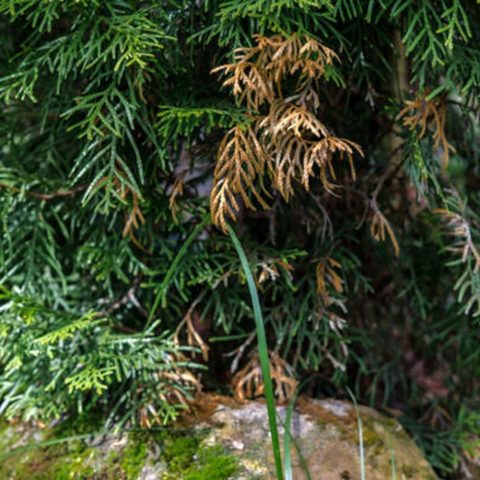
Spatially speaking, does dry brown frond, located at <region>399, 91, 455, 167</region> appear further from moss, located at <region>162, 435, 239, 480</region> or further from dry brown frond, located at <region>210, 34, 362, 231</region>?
moss, located at <region>162, 435, 239, 480</region>

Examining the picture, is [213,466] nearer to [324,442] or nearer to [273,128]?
[324,442]

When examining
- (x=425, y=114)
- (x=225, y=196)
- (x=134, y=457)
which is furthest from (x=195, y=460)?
(x=425, y=114)

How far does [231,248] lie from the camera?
1865 mm

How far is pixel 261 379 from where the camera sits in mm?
1926

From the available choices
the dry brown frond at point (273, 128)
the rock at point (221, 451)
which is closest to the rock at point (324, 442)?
the rock at point (221, 451)

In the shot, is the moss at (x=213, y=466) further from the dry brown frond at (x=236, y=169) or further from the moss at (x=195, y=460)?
the dry brown frond at (x=236, y=169)

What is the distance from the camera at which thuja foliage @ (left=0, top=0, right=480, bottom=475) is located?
1.58 metres

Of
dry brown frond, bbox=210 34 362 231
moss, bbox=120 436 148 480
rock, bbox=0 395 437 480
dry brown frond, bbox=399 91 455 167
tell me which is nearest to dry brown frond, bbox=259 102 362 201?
dry brown frond, bbox=210 34 362 231

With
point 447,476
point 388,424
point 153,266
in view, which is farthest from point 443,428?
point 153,266

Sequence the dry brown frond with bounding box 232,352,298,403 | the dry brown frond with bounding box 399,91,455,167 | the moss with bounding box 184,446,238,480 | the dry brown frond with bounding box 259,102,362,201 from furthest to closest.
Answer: the dry brown frond with bounding box 232,352,298,403
the dry brown frond with bounding box 399,91,455,167
the moss with bounding box 184,446,238,480
the dry brown frond with bounding box 259,102,362,201

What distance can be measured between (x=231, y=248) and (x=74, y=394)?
63 cm

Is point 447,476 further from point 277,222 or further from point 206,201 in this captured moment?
point 206,201

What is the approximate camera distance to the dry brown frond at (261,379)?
1.89 m

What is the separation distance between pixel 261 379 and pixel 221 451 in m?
0.29
